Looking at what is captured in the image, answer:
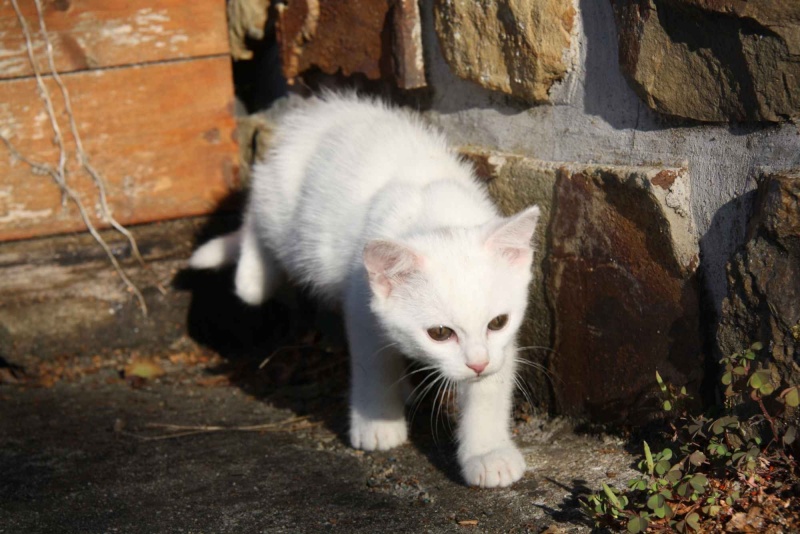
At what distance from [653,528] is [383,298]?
2.78 ft

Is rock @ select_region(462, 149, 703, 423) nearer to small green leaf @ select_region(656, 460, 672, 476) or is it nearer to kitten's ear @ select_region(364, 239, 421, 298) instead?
small green leaf @ select_region(656, 460, 672, 476)

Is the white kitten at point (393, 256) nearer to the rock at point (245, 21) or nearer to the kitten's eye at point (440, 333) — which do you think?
the kitten's eye at point (440, 333)

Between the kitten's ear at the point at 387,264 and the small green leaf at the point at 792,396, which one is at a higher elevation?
the kitten's ear at the point at 387,264

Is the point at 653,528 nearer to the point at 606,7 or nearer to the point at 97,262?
the point at 606,7

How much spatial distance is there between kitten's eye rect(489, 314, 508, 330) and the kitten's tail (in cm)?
132

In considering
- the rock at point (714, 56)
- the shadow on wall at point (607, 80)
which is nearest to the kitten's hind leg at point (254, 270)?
the shadow on wall at point (607, 80)

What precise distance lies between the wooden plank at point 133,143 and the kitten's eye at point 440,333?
1.44 m

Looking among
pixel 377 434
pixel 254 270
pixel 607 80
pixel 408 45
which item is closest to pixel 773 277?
pixel 607 80

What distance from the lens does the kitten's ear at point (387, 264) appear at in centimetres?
203

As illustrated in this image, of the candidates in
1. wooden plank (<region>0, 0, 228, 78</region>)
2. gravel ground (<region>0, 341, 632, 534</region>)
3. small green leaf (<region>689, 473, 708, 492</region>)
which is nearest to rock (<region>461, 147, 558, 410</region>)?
gravel ground (<region>0, 341, 632, 534</region>)

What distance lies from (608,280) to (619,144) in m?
0.34

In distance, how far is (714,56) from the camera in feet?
5.80

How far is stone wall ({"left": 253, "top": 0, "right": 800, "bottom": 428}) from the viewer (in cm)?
175

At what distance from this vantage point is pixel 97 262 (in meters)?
3.17
